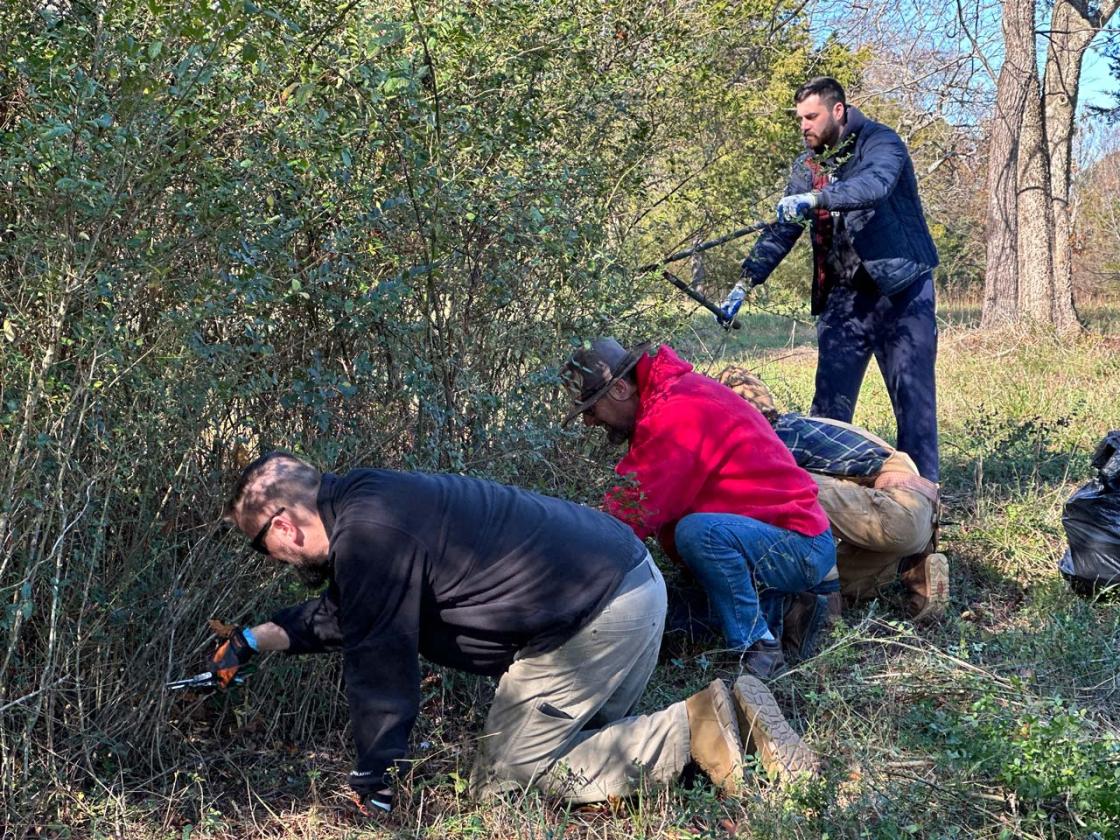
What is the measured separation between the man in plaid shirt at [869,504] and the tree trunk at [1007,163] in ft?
27.0

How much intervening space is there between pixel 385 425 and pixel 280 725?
40.3 inches

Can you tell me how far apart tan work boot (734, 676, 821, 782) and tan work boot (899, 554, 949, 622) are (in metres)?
1.50

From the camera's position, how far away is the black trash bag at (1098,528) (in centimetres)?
499

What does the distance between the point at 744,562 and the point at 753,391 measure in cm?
123

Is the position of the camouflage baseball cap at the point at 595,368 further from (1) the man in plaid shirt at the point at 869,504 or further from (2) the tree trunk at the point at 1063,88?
(2) the tree trunk at the point at 1063,88

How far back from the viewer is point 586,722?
3.70 metres

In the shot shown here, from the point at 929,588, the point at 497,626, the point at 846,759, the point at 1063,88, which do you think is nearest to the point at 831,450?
the point at 929,588

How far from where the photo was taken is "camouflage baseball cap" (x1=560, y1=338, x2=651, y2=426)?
432 cm

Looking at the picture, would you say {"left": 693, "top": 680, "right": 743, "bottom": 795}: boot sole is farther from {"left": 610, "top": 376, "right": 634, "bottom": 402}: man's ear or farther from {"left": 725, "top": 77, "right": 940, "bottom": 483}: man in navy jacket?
{"left": 725, "top": 77, "right": 940, "bottom": 483}: man in navy jacket

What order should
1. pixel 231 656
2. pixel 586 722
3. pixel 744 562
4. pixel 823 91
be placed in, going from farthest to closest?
pixel 823 91 < pixel 744 562 < pixel 586 722 < pixel 231 656

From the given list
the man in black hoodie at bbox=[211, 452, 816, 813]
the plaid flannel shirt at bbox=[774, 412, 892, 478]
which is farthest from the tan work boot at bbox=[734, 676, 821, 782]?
the plaid flannel shirt at bbox=[774, 412, 892, 478]

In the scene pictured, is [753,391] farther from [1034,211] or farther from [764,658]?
[1034,211]

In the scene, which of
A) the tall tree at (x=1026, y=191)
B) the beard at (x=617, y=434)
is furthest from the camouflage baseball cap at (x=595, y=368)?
the tall tree at (x=1026, y=191)

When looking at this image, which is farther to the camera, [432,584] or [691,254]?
[691,254]
